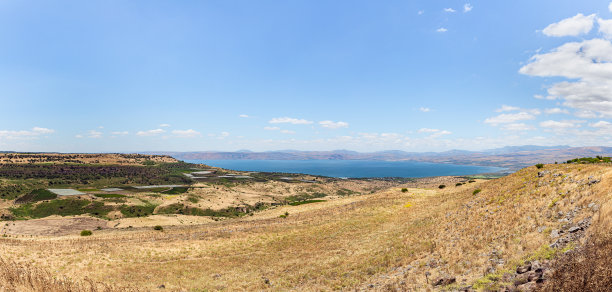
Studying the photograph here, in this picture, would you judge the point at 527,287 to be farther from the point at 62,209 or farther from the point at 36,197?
the point at 36,197

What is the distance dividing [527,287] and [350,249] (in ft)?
62.2

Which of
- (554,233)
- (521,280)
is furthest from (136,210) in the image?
(554,233)

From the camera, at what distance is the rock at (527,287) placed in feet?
30.4

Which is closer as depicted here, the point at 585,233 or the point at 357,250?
the point at 585,233

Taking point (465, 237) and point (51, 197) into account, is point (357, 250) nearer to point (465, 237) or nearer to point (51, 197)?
point (465, 237)

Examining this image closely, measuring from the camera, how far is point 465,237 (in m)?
20.2

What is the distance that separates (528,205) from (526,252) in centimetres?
998

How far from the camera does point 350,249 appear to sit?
27328 mm

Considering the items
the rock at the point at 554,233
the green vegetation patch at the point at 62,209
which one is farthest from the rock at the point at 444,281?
the green vegetation patch at the point at 62,209

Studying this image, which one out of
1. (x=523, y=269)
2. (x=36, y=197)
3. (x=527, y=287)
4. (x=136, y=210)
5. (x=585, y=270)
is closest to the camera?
(x=585, y=270)

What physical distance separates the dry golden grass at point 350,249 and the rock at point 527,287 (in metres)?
2.93

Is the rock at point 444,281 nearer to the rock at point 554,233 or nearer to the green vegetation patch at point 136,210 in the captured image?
the rock at point 554,233

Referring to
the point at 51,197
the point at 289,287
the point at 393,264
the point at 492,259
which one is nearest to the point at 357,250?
the point at 393,264

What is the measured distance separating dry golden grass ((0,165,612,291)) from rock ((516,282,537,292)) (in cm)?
293
